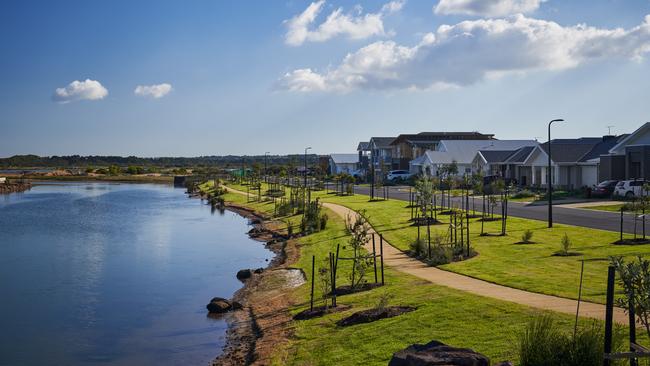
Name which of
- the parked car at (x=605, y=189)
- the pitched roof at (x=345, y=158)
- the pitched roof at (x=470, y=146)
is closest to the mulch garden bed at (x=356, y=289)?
the parked car at (x=605, y=189)

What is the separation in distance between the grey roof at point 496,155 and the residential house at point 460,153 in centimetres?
371

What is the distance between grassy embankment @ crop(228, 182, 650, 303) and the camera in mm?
18031

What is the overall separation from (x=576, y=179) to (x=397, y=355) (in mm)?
51887

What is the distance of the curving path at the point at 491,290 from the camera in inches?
570

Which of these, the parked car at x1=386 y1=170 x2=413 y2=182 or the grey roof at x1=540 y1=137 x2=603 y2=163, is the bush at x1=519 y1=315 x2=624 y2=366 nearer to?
the grey roof at x1=540 y1=137 x2=603 y2=163

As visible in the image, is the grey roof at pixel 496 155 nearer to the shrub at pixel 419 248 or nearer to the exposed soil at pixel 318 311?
the shrub at pixel 419 248

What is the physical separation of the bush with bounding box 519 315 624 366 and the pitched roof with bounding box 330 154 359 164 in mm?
108576

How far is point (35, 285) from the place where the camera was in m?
29.4

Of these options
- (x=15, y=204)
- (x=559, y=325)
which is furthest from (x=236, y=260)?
(x=15, y=204)

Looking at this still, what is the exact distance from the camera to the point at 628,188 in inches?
1799

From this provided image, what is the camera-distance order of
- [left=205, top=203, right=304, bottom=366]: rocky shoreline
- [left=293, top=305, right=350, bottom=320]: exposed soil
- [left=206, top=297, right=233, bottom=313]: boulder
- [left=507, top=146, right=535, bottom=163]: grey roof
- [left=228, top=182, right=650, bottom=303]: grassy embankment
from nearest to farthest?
[left=205, top=203, right=304, bottom=366]: rocky shoreline, [left=228, top=182, right=650, bottom=303]: grassy embankment, [left=293, top=305, right=350, bottom=320]: exposed soil, [left=206, top=297, right=233, bottom=313]: boulder, [left=507, top=146, right=535, bottom=163]: grey roof

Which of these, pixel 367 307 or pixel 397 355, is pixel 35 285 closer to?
pixel 367 307

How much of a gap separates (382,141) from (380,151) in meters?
2.42

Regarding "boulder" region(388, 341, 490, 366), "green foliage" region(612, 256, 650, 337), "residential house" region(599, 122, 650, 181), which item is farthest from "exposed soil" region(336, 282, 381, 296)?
"residential house" region(599, 122, 650, 181)
